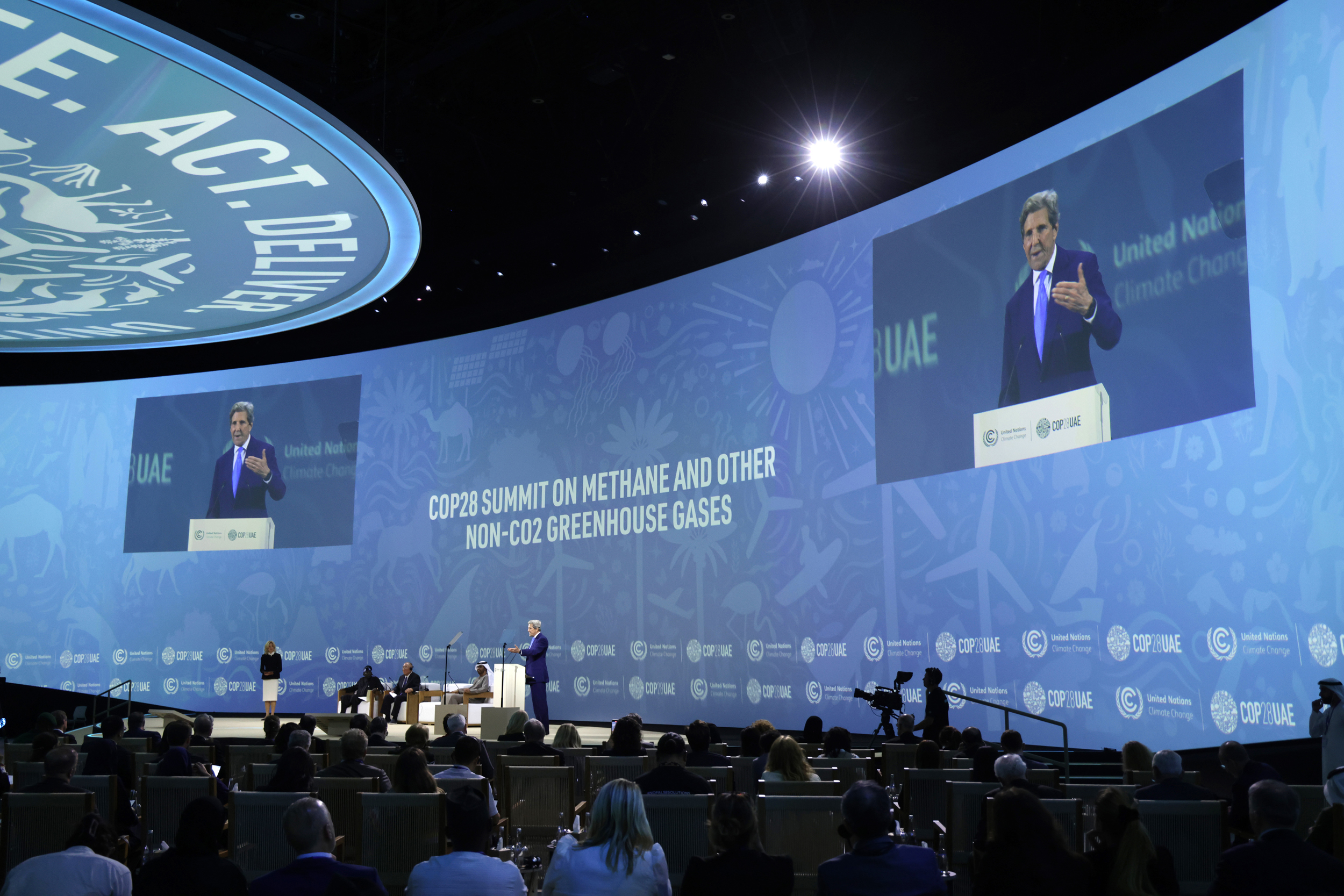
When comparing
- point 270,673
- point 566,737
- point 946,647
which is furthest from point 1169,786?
point 270,673

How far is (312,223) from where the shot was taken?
1019 cm

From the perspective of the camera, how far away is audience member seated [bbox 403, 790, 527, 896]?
114 inches

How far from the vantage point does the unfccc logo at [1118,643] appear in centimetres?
833

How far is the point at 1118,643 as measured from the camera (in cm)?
840

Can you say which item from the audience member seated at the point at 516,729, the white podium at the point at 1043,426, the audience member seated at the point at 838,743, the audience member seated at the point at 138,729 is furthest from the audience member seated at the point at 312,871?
the white podium at the point at 1043,426

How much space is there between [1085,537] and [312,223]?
7498mm

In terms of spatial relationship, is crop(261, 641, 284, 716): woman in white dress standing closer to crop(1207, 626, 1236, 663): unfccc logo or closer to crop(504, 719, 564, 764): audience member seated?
crop(504, 719, 564, 764): audience member seated

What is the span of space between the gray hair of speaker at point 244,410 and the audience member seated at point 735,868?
15353mm

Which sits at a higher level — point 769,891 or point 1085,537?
point 1085,537

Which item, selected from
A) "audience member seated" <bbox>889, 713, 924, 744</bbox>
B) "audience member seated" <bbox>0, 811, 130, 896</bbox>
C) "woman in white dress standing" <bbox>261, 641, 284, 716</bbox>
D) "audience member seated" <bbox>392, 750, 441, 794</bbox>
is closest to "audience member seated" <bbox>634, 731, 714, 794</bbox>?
"audience member seated" <bbox>392, 750, 441, 794</bbox>

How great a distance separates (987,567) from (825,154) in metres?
4.59

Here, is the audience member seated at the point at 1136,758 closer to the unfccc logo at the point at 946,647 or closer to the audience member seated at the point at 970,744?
the audience member seated at the point at 970,744

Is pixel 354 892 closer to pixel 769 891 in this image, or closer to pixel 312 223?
pixel 769 891

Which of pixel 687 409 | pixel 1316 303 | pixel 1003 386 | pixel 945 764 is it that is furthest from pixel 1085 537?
pixel 687 409
